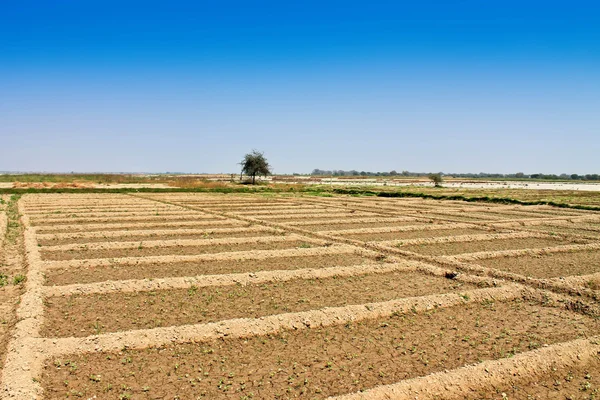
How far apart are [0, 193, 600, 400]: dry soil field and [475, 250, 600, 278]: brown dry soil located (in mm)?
101

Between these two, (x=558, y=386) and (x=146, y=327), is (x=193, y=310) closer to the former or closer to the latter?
(x=146, y=327)

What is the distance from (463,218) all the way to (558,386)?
22.0 metres

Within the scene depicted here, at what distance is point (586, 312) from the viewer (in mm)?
9289

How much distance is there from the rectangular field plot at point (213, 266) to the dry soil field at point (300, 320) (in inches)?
2.5

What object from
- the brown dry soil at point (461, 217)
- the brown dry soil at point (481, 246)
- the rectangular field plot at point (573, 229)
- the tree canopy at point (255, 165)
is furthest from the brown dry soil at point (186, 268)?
the tree canopy at point (255, 165)

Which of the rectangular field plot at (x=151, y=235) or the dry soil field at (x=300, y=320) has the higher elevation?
the rectangular field plot at (x=151, y=235)

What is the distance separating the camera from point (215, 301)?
936cm

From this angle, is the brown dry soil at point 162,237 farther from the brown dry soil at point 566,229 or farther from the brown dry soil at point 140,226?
the brown dry soil at point 566,229

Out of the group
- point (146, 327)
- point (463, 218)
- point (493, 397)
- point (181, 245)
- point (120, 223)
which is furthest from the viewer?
point (463, 218)

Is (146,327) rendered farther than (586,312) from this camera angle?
No

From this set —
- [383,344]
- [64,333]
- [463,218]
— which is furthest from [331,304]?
[463,218]

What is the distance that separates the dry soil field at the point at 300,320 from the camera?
5.96 meters

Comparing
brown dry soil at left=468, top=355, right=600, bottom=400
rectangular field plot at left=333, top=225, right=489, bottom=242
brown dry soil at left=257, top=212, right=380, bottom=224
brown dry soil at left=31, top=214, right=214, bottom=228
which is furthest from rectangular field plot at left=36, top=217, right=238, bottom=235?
brown dry soil at left=468, top=355, right=600, bottom=400

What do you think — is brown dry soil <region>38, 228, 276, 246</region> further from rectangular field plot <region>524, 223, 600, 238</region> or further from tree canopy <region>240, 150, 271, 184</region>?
tree canopy <region>240, 150, 271, 184</region>
